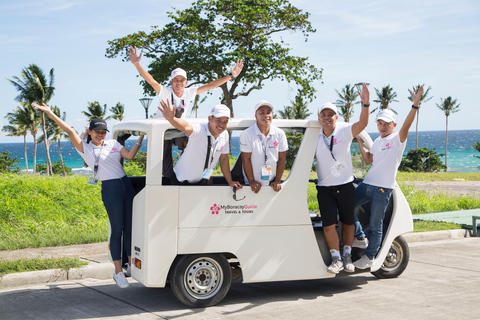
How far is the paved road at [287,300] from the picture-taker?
5.29 m

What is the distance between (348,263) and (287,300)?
77 centimetres

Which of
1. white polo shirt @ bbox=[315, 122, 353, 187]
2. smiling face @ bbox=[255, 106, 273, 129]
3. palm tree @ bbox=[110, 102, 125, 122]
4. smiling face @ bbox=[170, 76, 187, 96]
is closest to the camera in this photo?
smiling face @ bbox=[255, 106, 273, 129]

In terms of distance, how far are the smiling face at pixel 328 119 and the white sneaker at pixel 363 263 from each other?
4.93ft

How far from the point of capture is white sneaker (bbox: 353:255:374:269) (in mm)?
6164

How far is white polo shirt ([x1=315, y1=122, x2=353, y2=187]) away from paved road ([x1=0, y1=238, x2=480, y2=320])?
4.21 ft

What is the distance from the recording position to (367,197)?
20.8ft

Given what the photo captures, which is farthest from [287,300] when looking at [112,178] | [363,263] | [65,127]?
[65,127]

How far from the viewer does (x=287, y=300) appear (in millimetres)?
5875

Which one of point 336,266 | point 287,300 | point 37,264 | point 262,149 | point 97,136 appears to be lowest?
point 287,300

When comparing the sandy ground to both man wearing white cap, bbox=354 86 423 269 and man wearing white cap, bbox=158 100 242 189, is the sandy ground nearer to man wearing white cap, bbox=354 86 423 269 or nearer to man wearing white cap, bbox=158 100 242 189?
man wearing white cap, bbox=354 86 423 269

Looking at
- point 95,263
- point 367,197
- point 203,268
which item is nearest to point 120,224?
point 203,268

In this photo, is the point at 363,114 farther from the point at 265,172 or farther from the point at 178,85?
the point at 178,85

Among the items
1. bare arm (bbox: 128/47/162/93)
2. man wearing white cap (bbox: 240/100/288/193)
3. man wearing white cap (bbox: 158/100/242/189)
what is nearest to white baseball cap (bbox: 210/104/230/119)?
man wearing white cap (bbox: 158/100/242/189)

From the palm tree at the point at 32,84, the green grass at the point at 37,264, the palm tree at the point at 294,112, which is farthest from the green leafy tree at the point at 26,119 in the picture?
the green grass at the point at 37,264
